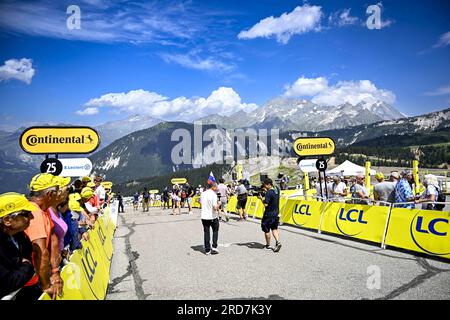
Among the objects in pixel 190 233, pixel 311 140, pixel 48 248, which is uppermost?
pixel 311 140

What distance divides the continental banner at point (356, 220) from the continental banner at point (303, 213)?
0.49 meters

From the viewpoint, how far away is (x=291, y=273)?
21.0 ft

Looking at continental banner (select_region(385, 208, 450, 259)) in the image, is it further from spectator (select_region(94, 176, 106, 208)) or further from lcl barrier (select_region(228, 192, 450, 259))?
spectator (select_region(94, 176, 106, 208))

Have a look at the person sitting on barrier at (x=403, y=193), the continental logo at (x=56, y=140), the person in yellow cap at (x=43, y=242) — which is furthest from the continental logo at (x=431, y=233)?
the continental logo at (x=56, y=140)

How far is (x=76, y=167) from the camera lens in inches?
333

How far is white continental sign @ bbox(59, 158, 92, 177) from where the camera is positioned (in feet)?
27.3

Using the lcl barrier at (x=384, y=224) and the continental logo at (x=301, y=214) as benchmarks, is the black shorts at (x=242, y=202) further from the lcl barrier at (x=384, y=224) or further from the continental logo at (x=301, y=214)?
the lcl barrier at (x=384, y=224)

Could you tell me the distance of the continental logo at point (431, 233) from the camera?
6.86 metres

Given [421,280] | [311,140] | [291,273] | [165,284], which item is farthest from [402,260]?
[311,140]

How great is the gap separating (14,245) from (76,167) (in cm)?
608
